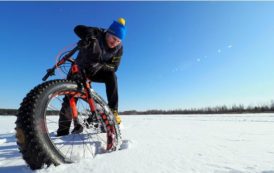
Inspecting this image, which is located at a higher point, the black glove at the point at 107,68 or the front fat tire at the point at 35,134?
the black glove at the point at 107,68

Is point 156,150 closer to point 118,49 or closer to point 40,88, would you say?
point 40,88

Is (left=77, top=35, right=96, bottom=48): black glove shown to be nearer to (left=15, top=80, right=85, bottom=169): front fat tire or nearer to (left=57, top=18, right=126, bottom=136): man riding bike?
(left=57, top=18, right=126, bottom=136): man riding bike

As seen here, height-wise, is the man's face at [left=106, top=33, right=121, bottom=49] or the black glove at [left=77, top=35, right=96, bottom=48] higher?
the man's face at [left=106, top=33, right=121, bottom=49]

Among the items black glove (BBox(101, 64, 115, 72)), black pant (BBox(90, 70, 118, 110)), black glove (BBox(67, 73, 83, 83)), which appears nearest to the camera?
black glove (BBox(67, 73, 83, 83))

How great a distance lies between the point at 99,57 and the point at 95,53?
0.15 meters

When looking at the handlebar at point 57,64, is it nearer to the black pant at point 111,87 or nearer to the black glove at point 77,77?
the black glove at point 77,77

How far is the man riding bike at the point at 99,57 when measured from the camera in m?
2.43

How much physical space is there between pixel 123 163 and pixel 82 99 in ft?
3.02

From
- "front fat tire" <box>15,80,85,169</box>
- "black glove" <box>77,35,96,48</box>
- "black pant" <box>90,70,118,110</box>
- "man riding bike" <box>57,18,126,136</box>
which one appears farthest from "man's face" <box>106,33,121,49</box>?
"front fat tire" <box>15,80,85,169</box>

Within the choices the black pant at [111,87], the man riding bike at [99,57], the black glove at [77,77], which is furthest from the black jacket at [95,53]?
the black glove at [77,77]

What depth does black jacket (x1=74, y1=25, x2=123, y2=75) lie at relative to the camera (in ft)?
8.20

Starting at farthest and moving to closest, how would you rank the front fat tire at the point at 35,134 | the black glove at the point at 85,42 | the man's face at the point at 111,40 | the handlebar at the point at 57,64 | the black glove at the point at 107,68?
1. the black glove at the point at 107,68
2. the man's face at the point at 111,40
3. the handlebar at the point at 57,64
4. the black glove at the point at 85,42
5. the front fat tire at the point at 35,134

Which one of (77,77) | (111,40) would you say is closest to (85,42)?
(77,77)

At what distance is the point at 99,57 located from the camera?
107 inches
